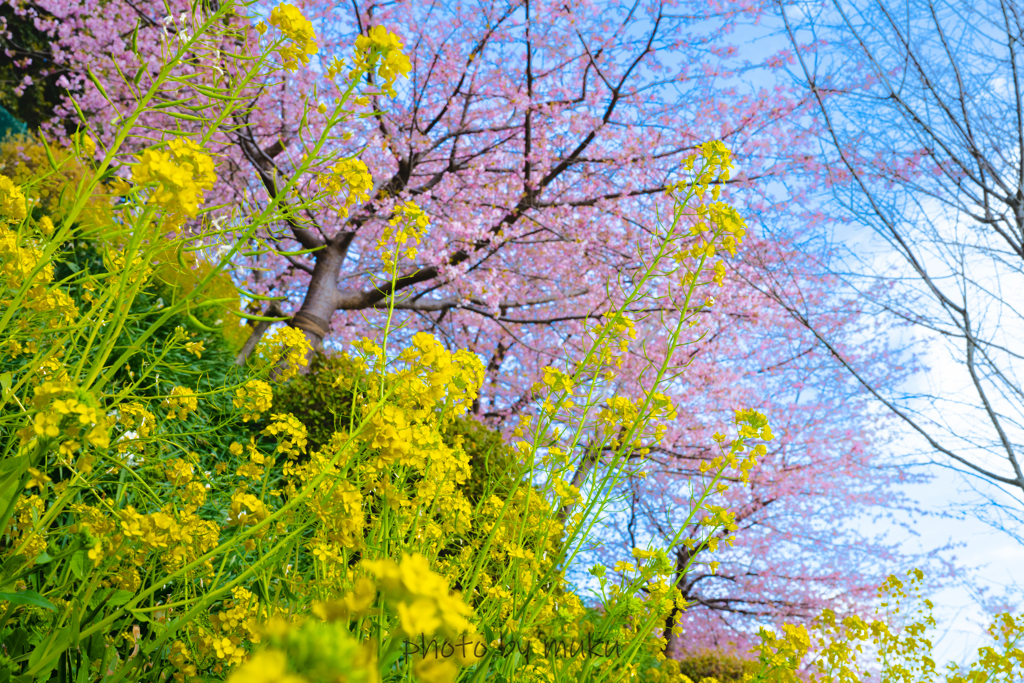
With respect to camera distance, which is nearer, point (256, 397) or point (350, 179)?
point (350, 179)

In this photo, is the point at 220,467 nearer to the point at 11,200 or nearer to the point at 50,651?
the point at 50,651

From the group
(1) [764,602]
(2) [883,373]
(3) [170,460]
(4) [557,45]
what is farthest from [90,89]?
(2) [883,373]

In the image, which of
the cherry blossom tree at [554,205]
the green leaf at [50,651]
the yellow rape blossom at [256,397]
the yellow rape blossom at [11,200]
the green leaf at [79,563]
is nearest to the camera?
the green leaf at [50,651]

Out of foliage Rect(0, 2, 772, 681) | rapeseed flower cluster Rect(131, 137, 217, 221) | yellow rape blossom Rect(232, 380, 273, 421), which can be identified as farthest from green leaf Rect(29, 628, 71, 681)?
rapeseed flower cluster Rect(131, 137, 217, 221)

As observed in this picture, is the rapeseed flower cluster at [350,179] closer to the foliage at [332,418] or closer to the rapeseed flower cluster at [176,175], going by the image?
the rapeseed flower cluster at [176,175]

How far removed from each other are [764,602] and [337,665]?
9.42m

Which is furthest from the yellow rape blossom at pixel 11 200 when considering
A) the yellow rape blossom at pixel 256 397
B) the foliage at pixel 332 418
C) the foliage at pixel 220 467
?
the foliage at pixel 332 418

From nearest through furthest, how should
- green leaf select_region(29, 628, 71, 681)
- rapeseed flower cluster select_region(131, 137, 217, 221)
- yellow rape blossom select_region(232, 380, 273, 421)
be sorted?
rapeseed flower cluster select_region(131, 137, 217, 221) < green leaf select_region(29, 628, 71, 681) < yellow rape blossom select_region(232, 380, 273, 421)

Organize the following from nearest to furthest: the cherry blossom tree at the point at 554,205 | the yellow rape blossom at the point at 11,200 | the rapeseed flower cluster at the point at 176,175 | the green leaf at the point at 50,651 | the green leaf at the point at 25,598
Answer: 1. the rapeseed flower cluster at the point at 176,175
2. the green leaf at the point at 25,598
3. the green leaf at the point at 50,651
4. the yellow rape blossom at the point at 11,200
5. the cherry blossom tree at the point at 554,205

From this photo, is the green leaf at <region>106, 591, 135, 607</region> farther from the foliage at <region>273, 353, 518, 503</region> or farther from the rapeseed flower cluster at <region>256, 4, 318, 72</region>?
the foliage at <region>273, 353, 518, 503</region>

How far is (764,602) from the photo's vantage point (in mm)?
8523

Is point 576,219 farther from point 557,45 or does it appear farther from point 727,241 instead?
point 727,241

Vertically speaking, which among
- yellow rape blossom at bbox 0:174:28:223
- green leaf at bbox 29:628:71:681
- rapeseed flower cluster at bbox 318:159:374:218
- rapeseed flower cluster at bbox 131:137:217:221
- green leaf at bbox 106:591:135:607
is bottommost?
green leaf at bbox 29:628:71:681

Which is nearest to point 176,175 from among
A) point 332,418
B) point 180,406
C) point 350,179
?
point 350,179
